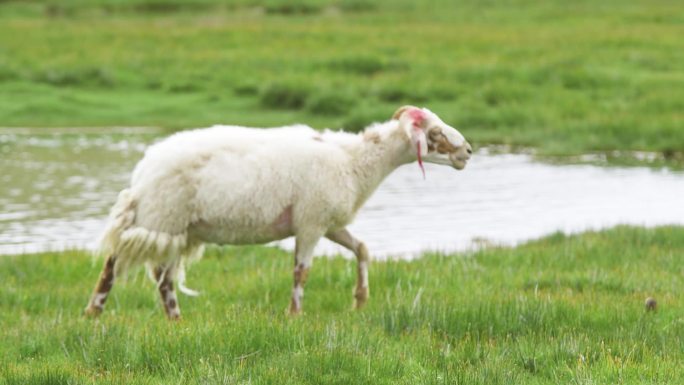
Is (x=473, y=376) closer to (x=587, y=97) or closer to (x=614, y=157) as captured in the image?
(x=614, y=157)

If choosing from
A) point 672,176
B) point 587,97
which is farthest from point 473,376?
point 587,97

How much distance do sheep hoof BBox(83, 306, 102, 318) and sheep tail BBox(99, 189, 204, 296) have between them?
0.35 metres

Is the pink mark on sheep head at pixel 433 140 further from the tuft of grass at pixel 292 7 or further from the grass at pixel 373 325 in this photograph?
the tuft of grass at pixel 292 7

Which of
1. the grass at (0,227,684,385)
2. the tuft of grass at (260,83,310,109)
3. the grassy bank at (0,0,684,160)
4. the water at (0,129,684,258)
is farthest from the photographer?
the tuft of grass at (260,83,310,109)

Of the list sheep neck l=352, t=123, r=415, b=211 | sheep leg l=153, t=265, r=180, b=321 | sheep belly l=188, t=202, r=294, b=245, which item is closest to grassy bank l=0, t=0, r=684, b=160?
sheep neck l=352, t=123, r=415, b=211

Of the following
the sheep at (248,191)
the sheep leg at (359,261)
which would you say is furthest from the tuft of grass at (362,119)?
the sheep at (248,191)

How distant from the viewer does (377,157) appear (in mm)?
9484

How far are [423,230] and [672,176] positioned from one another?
6.49 metres

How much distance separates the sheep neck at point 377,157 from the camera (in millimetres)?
9438

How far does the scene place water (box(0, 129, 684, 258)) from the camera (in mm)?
14555

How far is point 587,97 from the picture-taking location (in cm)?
2697

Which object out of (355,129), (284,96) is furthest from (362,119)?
(284,96)

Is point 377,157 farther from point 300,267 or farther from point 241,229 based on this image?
point 241,229

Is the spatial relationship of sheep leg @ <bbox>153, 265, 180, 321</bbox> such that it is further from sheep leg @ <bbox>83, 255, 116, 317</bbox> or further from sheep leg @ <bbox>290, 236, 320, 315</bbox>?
sheep leg @ <bbox>290, 236, 320, 315</bbox>
